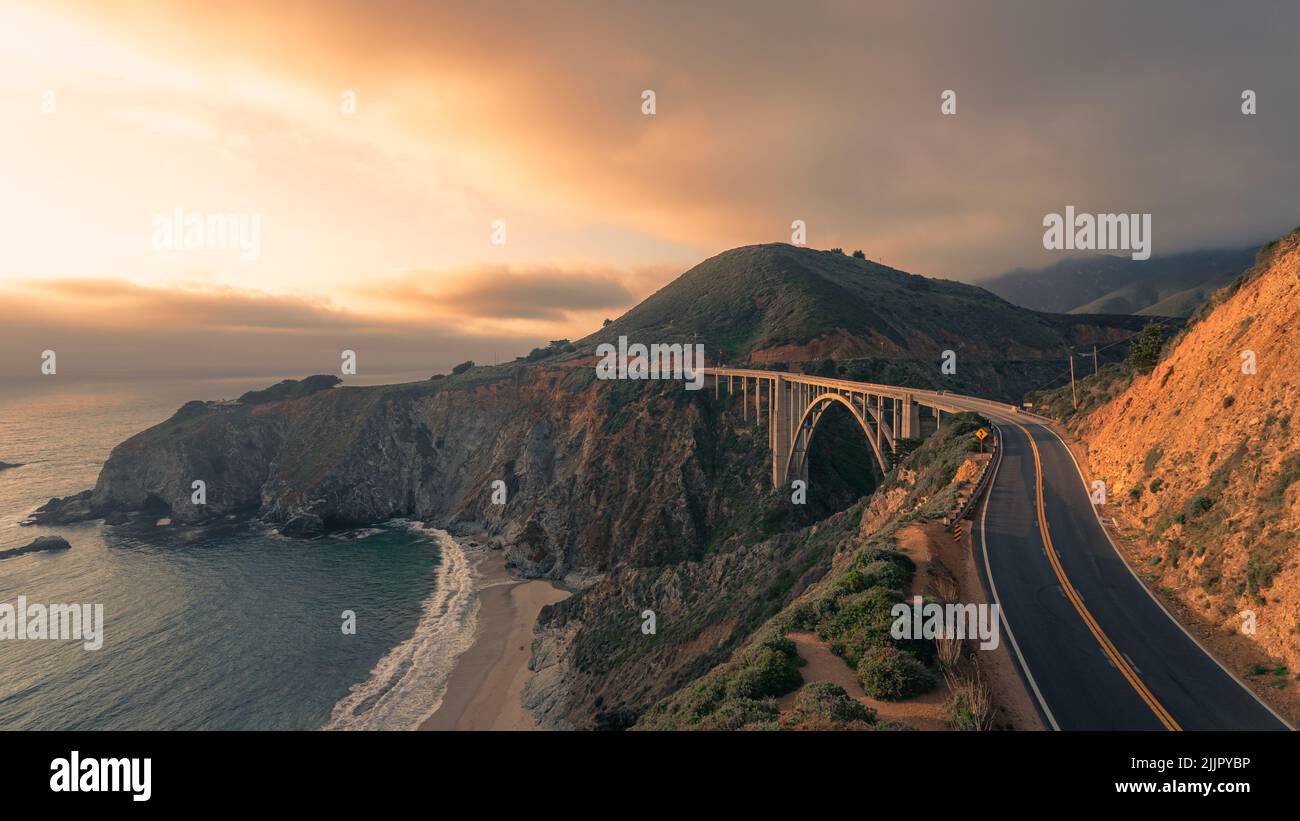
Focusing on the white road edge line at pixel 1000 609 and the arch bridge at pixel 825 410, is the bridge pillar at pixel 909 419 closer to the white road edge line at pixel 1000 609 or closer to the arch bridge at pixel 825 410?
the arch bridge at pixel 825 410

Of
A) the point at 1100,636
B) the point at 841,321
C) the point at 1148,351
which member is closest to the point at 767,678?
the point at 1100,636

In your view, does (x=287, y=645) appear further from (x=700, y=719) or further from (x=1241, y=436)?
(x=1241, y=436)

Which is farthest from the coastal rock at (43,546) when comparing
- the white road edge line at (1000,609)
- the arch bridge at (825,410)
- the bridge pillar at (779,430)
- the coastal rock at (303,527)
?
the white road edge line at (1000,609)

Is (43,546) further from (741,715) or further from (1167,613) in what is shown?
(1167,613)

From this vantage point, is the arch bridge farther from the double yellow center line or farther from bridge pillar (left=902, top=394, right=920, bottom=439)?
the double yellow center line
